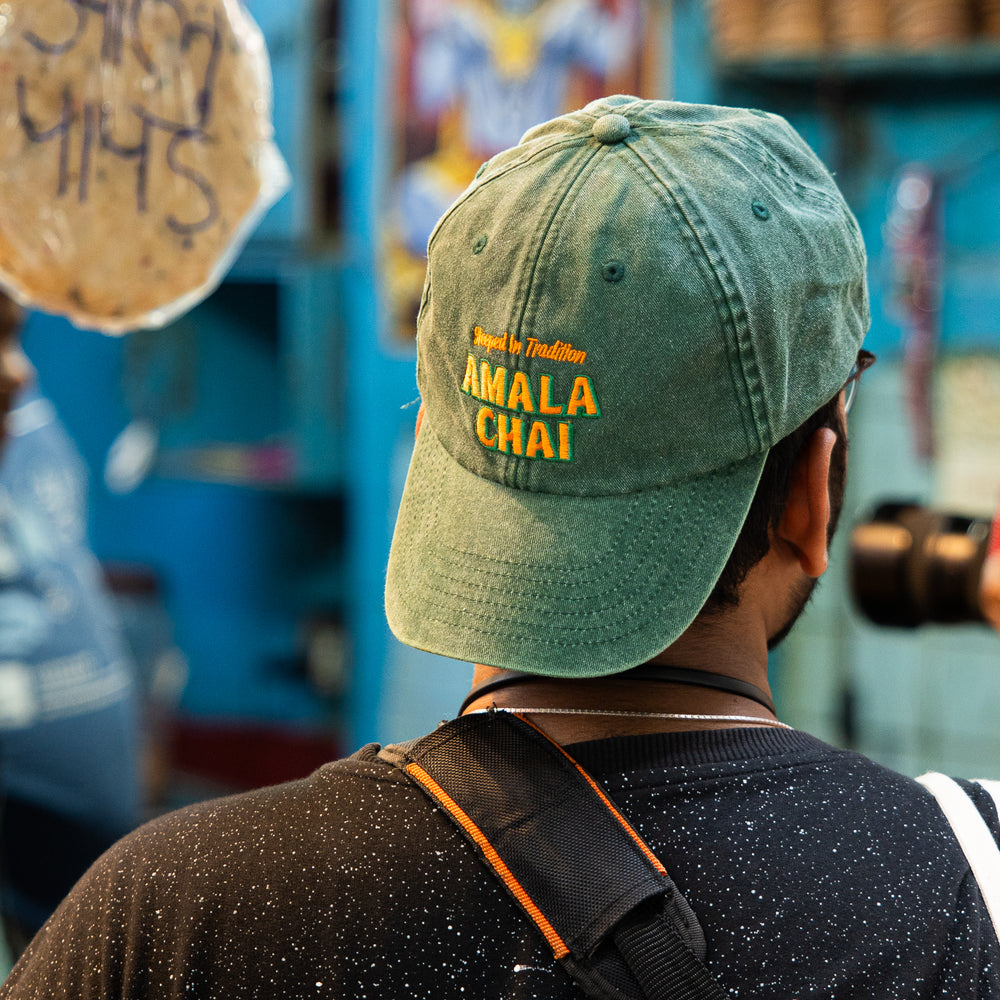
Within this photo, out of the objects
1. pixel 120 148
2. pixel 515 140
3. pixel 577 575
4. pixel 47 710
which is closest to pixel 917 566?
pixel 577 575

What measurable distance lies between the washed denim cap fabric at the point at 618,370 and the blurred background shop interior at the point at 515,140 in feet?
7.48

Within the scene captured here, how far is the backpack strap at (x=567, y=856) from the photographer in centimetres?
60

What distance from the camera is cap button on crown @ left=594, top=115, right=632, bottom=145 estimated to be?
72 centimetres

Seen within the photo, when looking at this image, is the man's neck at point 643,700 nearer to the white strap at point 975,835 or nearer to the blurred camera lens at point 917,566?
the white strap at point 975,835

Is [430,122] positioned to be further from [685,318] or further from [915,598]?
[685,318]

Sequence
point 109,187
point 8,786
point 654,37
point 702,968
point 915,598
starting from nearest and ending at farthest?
point 702,968 → point 109,187 → point 915,598 → point 8,786 → point 654,37

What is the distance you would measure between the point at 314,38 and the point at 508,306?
293 cm

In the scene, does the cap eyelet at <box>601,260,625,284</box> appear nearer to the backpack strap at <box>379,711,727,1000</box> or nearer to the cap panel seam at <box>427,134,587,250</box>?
the cap panel seam at <box>427,134,587,250</box>

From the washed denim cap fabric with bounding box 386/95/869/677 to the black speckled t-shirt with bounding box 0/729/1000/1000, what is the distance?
0.28 feet

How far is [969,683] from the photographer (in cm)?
326

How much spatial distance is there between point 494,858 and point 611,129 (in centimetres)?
42

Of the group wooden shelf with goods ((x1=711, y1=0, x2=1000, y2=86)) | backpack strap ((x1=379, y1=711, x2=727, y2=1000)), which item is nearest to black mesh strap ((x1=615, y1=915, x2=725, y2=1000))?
backpack strap ((x1=379, y1=711, x2=727, y2=1000))

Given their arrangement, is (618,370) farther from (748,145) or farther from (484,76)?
(484,76)

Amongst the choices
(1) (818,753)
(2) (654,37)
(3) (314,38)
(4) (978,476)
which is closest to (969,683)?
(4) (978,476)
